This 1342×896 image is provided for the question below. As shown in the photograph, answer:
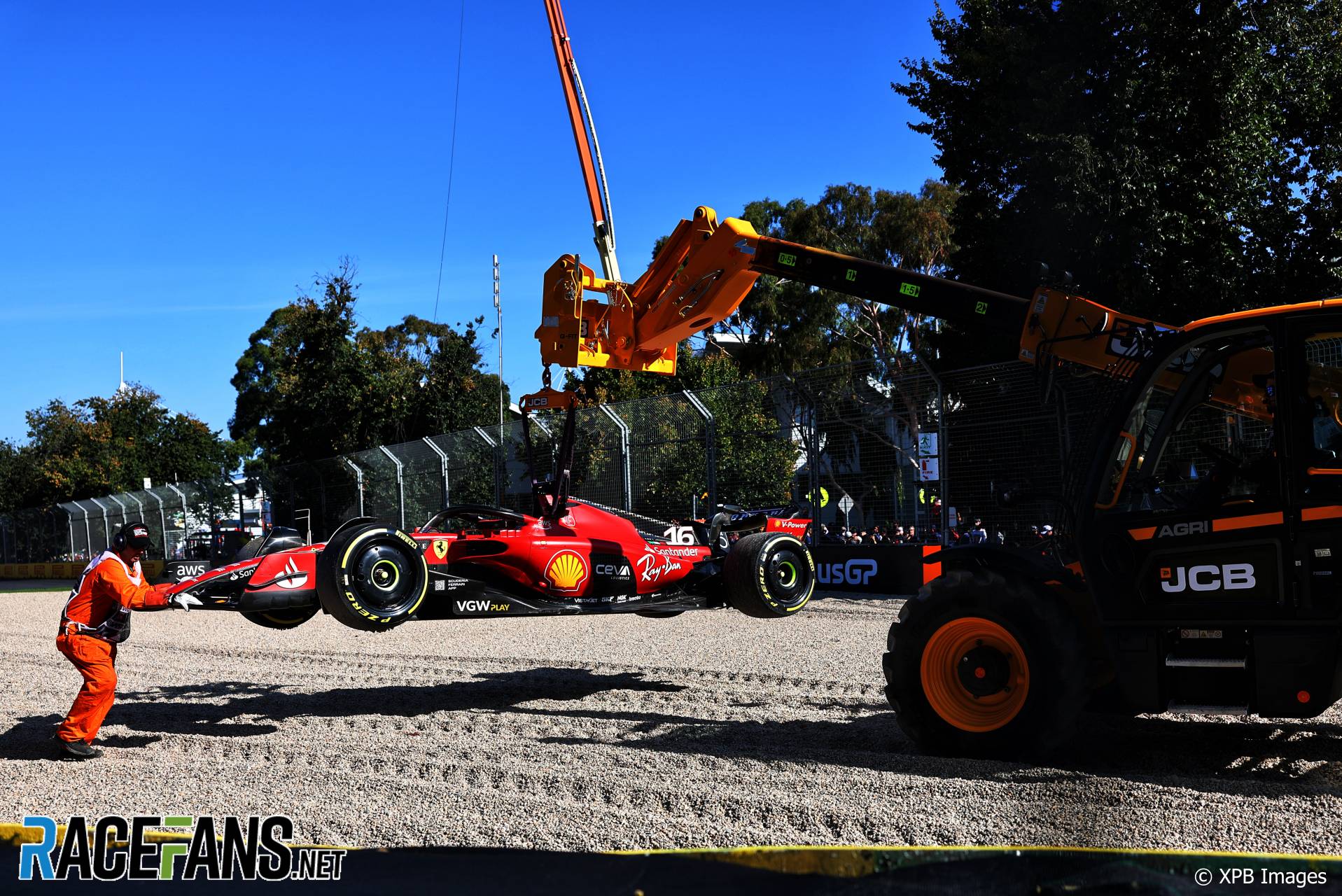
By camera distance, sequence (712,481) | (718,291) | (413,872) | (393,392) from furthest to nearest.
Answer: (393,392) < (712,481) < (718,291) < (413,872)

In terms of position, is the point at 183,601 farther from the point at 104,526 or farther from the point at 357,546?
the point at 104,526

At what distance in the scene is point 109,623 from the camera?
770 cm

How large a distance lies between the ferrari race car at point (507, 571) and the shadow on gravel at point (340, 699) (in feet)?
2.61

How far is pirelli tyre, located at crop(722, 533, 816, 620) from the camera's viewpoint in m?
9.32

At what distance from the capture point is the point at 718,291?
888 centimetres

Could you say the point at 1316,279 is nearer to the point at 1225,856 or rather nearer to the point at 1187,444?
the point at 1187,444

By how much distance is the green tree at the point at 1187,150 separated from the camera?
56.1ft

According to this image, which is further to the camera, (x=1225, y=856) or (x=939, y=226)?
(x=939, y=226)

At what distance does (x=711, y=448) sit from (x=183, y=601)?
37.3ft

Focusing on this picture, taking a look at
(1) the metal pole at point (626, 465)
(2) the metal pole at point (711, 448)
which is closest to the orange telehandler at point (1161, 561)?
(2) the metal pole at point (711, 448)

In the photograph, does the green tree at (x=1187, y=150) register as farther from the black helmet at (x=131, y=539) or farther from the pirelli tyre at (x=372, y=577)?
the black helmet at (x=131, y=539)

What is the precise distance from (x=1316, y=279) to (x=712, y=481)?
9.92m

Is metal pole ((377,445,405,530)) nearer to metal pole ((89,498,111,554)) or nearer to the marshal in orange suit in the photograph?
metal pole ((89,498,111,554))

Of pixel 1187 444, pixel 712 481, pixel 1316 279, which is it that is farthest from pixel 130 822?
pixel 1316 279
